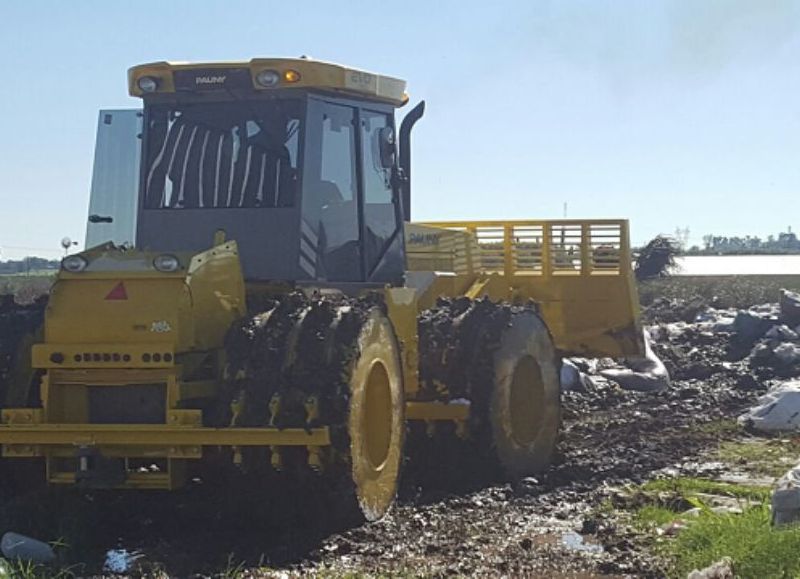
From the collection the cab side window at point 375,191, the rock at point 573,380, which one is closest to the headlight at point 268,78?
the cab side window at point 375,191

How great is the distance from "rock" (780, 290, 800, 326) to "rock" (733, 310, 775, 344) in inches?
8.2

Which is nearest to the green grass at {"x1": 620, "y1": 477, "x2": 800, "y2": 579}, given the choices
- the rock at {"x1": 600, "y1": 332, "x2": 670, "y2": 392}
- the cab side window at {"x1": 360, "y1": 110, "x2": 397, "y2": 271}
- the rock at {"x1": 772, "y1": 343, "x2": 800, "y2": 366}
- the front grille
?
the cab side window at {"x1": 360, "y1": 110, "x2": 397, "y2": 271}

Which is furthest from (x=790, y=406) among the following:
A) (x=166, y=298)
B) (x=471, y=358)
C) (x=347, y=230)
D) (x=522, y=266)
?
(x=166, y=298)

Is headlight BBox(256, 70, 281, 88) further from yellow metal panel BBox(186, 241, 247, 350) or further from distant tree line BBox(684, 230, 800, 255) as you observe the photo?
distant tree line BBox(684, 230, 800, 255)

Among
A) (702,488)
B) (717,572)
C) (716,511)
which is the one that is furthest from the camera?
(702,488)

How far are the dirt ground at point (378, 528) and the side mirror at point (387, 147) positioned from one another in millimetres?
2130

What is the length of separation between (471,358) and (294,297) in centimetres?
Result: 219

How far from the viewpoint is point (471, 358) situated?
31.0 feet

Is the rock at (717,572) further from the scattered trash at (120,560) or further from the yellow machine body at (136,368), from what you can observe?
the scattered trash at (120,560)

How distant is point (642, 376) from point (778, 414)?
3.47m

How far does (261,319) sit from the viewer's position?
24.2 ft

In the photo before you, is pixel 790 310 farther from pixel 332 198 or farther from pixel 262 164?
pixel 262 164

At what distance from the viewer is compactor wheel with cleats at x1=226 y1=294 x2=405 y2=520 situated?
278 inches

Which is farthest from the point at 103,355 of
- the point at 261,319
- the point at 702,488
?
the point at 702,488
